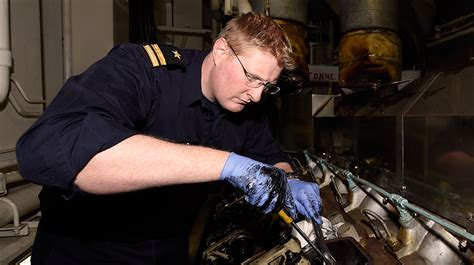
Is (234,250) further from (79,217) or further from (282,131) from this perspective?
(282,131)

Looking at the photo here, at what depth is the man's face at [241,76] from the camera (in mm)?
1198

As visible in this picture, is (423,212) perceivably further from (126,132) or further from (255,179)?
(126,132)

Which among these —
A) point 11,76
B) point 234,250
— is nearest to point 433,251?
point 234,250

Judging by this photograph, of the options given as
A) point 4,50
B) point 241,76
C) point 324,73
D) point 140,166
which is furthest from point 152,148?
point 324,73

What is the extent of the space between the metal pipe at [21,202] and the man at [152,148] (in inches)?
15.4

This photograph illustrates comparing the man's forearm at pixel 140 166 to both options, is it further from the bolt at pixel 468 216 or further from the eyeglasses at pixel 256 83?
the bolt at pixel 468 216

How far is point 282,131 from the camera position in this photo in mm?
3615

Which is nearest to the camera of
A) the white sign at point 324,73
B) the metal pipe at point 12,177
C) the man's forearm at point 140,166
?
the man's forearm at point 140,166

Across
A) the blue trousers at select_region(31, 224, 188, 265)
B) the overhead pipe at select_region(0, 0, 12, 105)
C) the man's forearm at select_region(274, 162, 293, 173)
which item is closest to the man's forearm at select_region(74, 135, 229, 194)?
the blue trousers at select_region(31, 224, 188, 265)

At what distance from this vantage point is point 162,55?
1.32m

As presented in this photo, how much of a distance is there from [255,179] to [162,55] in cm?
67

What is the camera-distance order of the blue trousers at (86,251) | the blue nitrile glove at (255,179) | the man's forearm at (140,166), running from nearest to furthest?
the man's forearm at (140,166), the blue nitrile glove at (255,179), the blue trousers at (86,251)

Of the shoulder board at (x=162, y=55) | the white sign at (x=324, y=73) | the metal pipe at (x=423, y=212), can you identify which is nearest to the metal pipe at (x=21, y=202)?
the shoulder board at (x=162, y=55)

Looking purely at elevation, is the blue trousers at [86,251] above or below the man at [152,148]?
below
